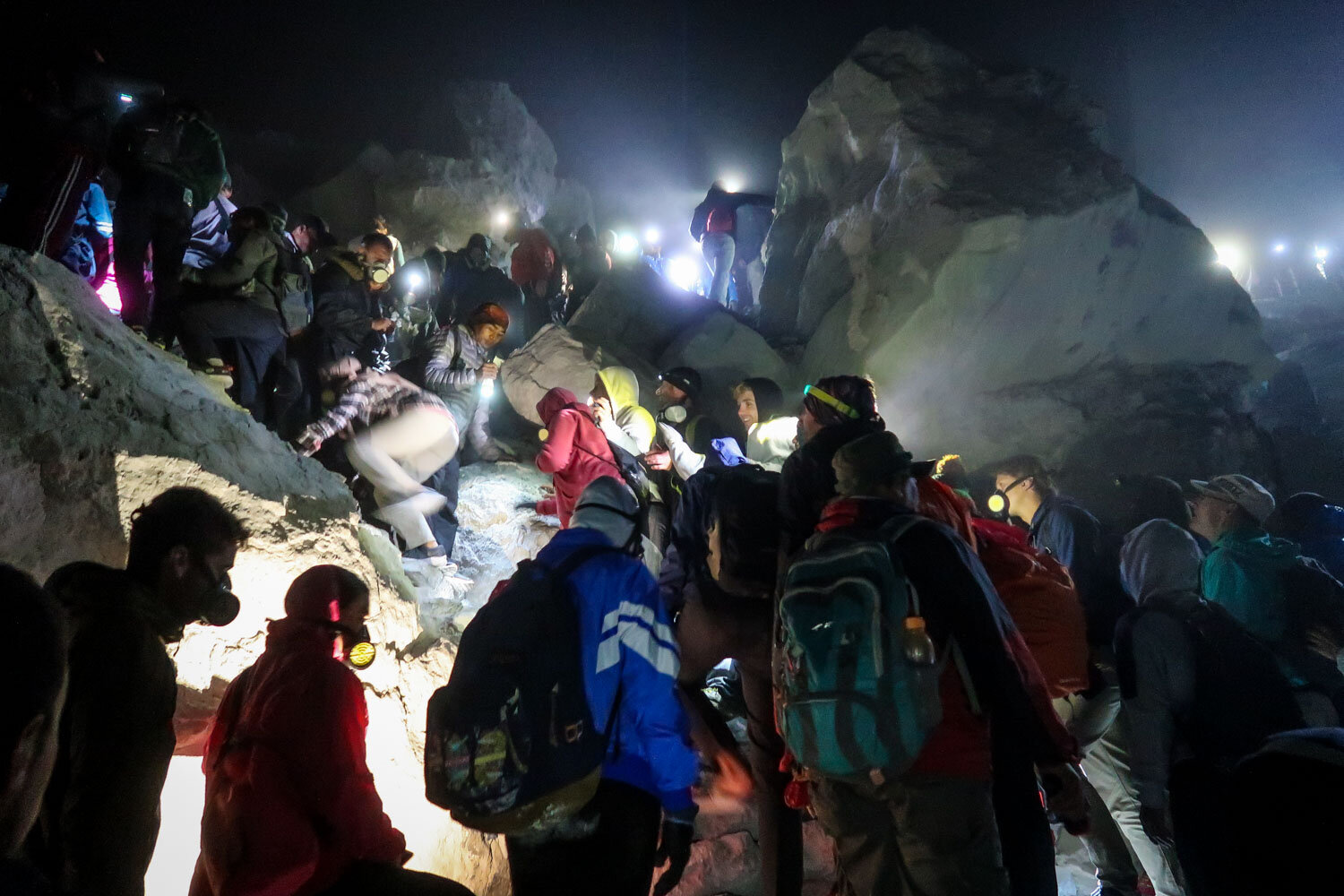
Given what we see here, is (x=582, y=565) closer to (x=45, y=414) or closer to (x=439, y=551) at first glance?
(x=45, y=414)

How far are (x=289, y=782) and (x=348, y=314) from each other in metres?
5.80

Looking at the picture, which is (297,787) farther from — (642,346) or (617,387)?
(642,346)

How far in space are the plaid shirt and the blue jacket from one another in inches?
136

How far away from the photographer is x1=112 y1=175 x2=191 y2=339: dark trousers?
4.90m

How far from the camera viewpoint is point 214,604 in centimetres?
226

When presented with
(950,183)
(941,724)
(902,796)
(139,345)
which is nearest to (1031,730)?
(941,724)

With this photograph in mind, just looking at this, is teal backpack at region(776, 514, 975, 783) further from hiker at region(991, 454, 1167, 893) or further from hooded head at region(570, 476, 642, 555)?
hiker at region(991, 454, 1167, 893)

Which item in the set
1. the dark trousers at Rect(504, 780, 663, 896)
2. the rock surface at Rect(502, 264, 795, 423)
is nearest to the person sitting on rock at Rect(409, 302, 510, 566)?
the rock surface at Rect(502, 264, 795, 423)

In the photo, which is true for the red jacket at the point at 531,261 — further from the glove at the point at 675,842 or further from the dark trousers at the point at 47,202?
the glove at the point at 675,842

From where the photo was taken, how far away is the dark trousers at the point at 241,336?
525 cm

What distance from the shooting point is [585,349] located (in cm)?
1017

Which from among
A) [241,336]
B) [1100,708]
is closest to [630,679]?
[1100,708]

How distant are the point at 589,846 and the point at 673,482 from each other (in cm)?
380

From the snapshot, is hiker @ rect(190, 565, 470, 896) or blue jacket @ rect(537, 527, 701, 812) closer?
hiker @ rect(190, 565, 470, 896)
